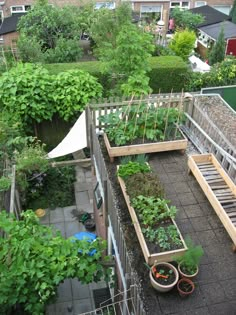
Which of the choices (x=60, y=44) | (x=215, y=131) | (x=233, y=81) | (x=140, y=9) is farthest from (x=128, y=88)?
(x=140, y=9)

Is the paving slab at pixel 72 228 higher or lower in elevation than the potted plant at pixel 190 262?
lower

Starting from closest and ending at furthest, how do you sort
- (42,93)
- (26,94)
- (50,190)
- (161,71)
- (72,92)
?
1. (50,190)
2. (26,94)
3. (42,93)
4. (72,92)
5. (161,71)

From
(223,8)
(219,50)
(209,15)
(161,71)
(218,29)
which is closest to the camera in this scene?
(161,71)

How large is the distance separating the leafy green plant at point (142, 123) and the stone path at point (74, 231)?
11.7ft

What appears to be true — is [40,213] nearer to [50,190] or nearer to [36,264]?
[50,190]

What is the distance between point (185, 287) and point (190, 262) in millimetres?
337

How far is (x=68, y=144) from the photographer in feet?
32.6

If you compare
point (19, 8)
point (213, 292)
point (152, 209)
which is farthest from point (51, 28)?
point (213, 292)

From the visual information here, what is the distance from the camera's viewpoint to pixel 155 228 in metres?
5.23

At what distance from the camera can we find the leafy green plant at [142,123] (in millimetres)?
7191

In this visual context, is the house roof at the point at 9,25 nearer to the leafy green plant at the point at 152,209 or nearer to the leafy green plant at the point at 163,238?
the leafy green plant at the point at 152,209

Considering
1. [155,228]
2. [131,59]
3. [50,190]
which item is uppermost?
[131,59]

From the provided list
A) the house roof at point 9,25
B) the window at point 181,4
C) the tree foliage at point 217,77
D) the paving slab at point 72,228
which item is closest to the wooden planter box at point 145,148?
the paving slab at point 72,228

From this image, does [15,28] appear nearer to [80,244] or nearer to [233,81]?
[233,81]
